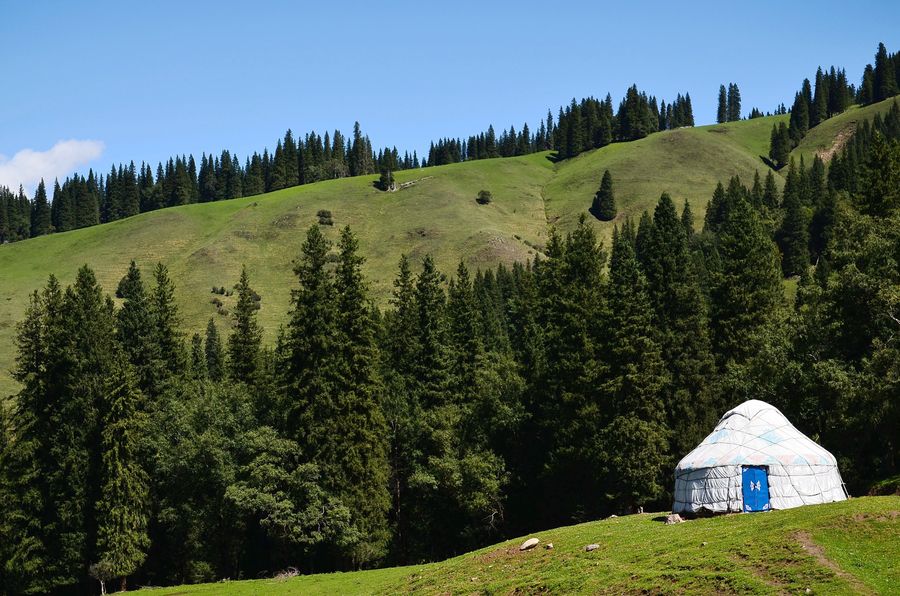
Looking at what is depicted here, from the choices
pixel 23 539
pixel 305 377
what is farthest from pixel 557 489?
pixel 23 539

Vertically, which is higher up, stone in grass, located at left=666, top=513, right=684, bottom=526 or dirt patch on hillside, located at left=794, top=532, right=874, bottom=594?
dirt patch on hillside, located at left=794, top=532, right=874, bottom=594

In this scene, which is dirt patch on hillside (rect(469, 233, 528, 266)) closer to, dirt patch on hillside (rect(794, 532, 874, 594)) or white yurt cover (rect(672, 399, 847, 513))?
white yurt cover (rect(672, 399, 847, 513))

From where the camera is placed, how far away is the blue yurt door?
1467 inches

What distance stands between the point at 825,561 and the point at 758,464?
1269 cm

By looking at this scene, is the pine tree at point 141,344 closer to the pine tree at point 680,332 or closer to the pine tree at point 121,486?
the pine tree at point 121,486

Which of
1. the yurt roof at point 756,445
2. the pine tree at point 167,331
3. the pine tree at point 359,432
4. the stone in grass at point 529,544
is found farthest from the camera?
the pine tree at point 167,331

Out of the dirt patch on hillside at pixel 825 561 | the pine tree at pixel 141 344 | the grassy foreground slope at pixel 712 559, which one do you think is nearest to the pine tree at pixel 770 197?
the pine tree at pixel 141 344

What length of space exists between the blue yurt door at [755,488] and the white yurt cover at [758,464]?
18 centimetres

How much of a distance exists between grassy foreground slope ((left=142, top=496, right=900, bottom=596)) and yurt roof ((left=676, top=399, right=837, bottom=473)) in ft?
12.3

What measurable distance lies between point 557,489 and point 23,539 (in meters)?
37.5

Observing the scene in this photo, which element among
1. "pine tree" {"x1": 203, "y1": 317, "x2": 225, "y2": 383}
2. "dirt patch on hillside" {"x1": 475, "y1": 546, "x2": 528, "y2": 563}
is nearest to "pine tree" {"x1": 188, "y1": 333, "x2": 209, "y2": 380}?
"pine tree" {"x1": 203, "y1": 317, "x2": 225, "y2": 383}

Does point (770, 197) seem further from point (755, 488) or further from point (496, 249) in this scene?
point (755, 488)

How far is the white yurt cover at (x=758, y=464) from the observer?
3734 cm

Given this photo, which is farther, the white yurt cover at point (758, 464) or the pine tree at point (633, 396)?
the pine tree at point (633, 396)
